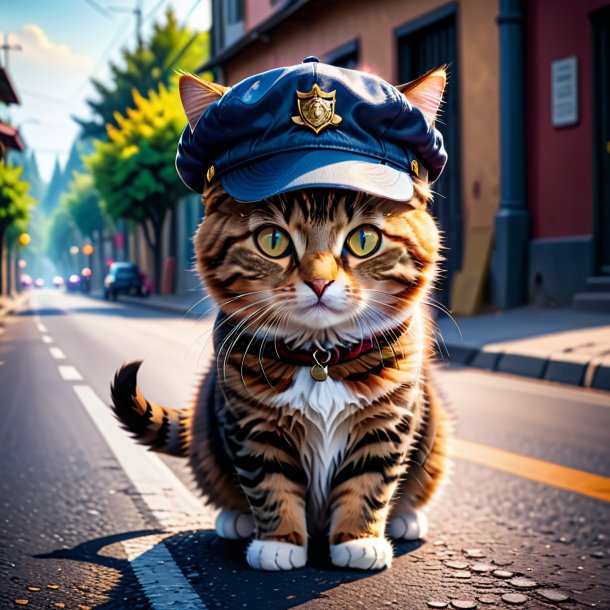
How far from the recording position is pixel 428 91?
1.63m

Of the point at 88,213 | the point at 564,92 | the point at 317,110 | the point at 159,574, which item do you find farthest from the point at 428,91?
the point at 88,213

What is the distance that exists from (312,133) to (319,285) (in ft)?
0.89

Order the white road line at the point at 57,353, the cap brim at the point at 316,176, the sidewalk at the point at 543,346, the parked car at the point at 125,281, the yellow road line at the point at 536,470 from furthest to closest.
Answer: the parked car at the point at 125,281 < the white road line at the point at 57,353 < the sidewalk at the point at 543,346 < the yellow road line at the point at 536,470 < the cap brim at the point at 316,176

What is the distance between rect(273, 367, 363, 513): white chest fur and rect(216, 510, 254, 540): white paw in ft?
0.74

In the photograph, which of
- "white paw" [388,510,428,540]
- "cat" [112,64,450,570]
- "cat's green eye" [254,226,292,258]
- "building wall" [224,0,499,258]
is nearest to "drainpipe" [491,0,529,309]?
"building wall" [224,0,499,258]

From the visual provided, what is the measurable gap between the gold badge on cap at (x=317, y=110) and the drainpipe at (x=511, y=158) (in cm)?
965

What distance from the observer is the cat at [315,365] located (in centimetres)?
158

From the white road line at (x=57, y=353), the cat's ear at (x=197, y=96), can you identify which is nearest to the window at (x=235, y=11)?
the white road line at (x=57, y=353)

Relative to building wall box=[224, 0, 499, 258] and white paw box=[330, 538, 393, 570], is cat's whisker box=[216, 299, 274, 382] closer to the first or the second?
white paw box=[330, 538, 393, 570]

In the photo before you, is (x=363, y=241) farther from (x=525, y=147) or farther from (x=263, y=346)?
(x=525, y=147)

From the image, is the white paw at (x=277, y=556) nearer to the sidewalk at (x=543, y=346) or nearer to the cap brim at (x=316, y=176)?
the cap brim at (x=316, y=176)

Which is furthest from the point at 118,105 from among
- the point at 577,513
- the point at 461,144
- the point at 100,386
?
the point at 577,513

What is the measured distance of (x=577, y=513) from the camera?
283cm

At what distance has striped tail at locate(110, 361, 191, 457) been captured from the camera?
70.5 inches
